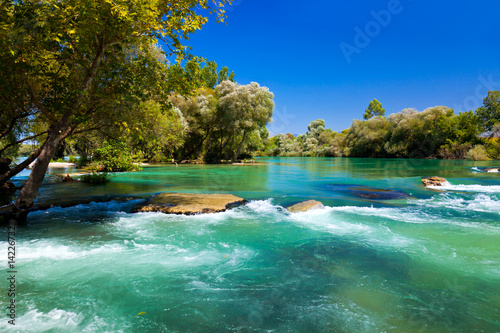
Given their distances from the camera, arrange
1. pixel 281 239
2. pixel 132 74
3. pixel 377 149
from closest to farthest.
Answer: pixel 281 239 → pixel 132 74 → pixel 377 149

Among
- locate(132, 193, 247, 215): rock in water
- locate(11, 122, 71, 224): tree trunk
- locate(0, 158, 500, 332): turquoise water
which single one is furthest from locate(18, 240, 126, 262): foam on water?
locate(132, 193, 247, 215): rock in water

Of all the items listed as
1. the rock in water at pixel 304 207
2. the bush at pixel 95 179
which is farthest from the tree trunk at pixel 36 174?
the bush at pixel 95 179

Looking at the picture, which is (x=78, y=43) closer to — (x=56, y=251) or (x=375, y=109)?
(x=56, y=251)

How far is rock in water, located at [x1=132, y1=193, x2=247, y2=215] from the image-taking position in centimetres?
982

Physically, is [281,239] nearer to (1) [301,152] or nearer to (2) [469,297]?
(2) [469,297]

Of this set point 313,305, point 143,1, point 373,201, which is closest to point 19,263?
point 313,305

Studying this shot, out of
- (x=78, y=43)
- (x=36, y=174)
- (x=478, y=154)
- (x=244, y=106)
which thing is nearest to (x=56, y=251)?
(x=36, y=174)

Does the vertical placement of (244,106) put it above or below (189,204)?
above

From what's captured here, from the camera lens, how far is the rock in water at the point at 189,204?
9820 mm

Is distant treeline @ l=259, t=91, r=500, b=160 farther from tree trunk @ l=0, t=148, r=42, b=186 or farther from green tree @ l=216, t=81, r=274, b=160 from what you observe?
tree trunk @ l=0, t=148, r=42, b=186

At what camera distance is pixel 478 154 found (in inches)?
1944

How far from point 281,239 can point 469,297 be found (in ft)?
12.7

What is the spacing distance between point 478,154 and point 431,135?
37.5 ft

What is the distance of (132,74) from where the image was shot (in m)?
9.70
